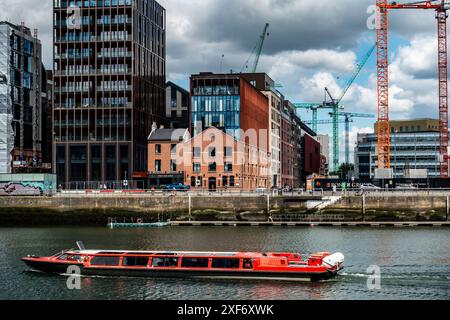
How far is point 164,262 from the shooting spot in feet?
190

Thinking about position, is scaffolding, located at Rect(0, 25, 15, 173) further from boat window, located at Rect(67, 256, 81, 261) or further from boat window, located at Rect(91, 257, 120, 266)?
boat window, located at Rect(91, 257, 120, 266)

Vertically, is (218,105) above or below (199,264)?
above

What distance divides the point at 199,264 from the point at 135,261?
544 centimetres

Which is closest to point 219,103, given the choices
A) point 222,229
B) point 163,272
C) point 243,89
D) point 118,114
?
point 243,89

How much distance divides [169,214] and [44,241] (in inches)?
1154

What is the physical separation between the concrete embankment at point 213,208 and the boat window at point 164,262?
50.4m

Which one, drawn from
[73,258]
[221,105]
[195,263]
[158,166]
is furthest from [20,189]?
[195,263]

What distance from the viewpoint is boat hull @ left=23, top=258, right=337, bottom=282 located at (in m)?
Result: 55.0

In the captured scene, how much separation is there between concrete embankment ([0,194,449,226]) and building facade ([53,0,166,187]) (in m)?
43.0

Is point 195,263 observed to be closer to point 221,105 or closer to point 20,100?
point 221,105

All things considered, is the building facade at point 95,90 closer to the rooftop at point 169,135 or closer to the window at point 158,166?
the rooftop at point 169,135
